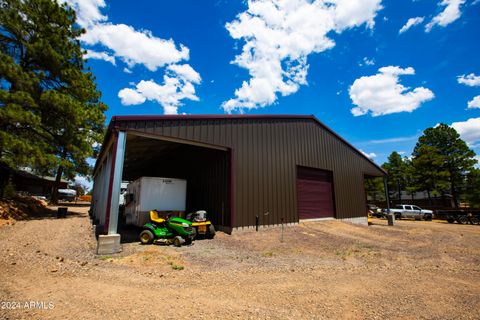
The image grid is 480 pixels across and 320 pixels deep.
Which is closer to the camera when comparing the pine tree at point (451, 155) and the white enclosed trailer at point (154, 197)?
the white enclosed trailer at point (154, 197)

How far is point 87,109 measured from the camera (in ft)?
50.4

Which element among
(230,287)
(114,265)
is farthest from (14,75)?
(230,287)

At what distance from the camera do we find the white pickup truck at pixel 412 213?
92.7ft

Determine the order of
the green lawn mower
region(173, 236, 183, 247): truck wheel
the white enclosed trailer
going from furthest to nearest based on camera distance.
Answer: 1. the white enclosed trailer
2. the green lawn mower
3. region(173, 236, 183, 247): truck wheel

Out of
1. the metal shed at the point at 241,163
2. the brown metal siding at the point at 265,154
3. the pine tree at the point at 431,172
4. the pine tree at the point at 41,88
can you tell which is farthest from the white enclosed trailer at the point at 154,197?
the pine tree at the point at 431,172

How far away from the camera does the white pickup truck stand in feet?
92.7

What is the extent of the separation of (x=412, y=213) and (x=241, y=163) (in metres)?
27.5

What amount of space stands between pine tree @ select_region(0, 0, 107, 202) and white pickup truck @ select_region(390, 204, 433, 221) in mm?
33802

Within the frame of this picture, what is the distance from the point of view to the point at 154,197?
37.3ft

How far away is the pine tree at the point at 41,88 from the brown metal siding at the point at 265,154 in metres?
7.37

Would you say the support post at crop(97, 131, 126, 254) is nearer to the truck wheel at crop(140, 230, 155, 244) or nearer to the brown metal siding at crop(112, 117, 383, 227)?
the brown metal siding at crop(112, 117, 383, 227)

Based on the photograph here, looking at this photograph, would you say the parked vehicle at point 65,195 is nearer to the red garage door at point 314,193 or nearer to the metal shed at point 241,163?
the metal shed at point 241,163

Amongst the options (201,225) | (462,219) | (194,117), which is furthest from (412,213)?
(194,117)

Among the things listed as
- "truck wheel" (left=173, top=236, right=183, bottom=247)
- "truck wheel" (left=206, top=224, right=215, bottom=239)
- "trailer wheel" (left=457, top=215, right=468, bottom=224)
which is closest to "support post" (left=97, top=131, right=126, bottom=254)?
"truck wheel" (left=173, top=236, right=183, bottom=247)
